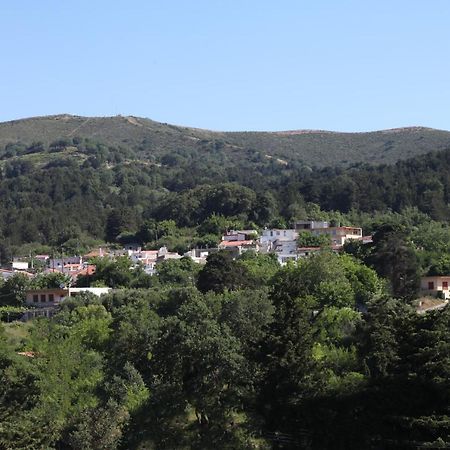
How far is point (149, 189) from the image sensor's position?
359 feet

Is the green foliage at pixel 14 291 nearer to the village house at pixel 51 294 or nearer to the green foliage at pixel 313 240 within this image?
the village house at pixel 51 294

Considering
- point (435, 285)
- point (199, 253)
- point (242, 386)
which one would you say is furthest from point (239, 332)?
point (199, 253)

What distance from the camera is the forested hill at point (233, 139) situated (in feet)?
481

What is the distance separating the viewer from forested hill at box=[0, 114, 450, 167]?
14675 centimetres

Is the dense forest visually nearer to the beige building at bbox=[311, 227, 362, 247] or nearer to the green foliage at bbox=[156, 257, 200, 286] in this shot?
the beige building at bbox=[311, 227, 362, 247]

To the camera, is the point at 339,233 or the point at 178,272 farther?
the point at 339,233

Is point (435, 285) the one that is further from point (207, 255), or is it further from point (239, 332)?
point (239, 332)

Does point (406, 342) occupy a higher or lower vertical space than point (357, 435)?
higher

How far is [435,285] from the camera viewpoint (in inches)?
1934

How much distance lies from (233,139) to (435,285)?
393 ft

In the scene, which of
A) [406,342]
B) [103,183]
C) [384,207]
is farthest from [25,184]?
[406,342]

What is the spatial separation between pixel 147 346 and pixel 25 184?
80736mm

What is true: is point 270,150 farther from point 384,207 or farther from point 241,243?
point 241,243

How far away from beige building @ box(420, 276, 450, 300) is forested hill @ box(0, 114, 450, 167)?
297 ft
